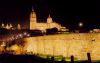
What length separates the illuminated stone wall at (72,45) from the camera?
132ft

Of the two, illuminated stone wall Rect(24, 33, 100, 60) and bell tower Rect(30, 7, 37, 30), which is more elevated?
bell tower Rect(30, 7, 37, 30)

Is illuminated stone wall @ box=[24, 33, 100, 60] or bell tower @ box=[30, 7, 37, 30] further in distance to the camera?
bell tower @ box=[30, 7, 37, 30]

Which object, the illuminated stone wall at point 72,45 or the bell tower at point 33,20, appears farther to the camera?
the bell tower at point 33,20

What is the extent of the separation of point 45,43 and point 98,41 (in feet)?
32.6

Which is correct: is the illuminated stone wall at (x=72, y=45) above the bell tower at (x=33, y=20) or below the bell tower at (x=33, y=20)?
below

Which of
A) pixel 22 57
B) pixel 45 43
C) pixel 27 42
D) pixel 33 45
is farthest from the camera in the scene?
pixel 27 42

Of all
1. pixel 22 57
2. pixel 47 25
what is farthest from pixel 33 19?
pixel 22 57

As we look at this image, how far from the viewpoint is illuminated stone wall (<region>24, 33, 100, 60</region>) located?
40.4m

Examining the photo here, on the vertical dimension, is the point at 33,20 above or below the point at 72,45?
above

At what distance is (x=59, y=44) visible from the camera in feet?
144

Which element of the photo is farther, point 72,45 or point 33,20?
point 33,20

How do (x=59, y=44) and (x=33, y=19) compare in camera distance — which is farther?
(x=33, y=19)

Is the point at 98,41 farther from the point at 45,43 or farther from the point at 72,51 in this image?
the point at 45,43

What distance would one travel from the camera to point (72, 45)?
42.2m
